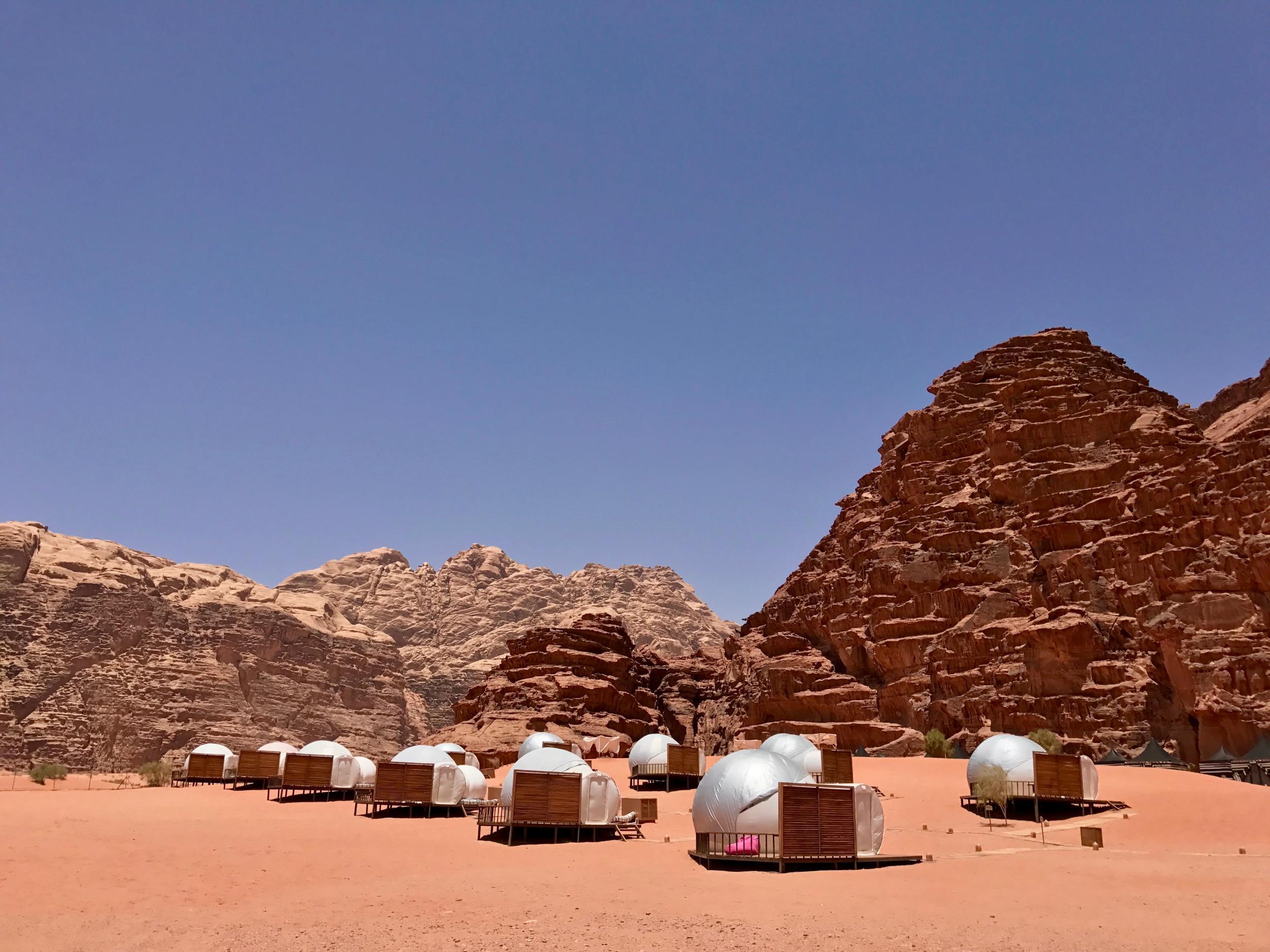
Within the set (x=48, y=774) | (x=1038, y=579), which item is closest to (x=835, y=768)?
(x=1038, y=579)

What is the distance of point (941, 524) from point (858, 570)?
7338 millimetres

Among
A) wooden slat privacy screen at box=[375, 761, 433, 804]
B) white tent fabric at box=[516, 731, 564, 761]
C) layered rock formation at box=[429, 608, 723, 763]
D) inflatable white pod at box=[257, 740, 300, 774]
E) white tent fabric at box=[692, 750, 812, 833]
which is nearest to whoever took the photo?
white tent fabric at box=[692, 750, 812, 833]

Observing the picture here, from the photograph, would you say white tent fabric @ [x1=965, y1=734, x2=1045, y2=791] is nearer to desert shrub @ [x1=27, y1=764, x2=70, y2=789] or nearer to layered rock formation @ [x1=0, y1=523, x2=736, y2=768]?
desert shrub @ [x1=27, y1=764, x2=70, y2=789]

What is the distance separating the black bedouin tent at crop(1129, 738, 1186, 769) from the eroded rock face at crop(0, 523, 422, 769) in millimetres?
65499

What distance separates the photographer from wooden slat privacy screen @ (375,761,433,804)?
32.9 meters

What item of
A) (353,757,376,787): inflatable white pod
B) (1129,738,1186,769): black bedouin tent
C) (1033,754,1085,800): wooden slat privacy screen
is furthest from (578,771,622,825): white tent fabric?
(1129,738,1186,769): black bedouin tent

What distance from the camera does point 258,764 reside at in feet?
153

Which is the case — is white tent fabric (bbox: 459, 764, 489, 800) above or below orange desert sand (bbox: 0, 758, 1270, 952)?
above

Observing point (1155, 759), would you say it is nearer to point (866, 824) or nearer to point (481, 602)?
point (866, 824)

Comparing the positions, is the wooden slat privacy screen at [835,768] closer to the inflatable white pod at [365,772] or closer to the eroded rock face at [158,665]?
the inflatable white pod at [365,772]

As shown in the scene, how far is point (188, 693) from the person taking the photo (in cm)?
7938

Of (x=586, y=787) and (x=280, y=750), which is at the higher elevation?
(x=280, y=750)

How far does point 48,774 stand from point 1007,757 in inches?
2080

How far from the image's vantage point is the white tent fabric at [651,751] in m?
42.9
